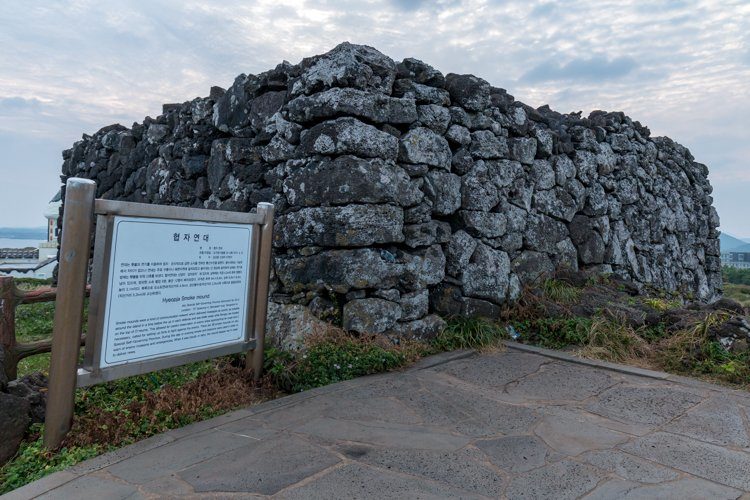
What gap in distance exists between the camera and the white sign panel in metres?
A: 2.87

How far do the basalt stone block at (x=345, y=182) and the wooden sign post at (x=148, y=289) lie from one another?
66cm

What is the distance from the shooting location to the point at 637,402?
3.47 meters

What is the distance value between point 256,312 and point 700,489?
280 centimetres

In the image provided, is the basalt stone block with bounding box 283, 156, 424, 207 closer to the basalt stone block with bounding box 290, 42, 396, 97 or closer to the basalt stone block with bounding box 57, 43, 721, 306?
the basalt stone block with bounding box 57, 43, 721, 306

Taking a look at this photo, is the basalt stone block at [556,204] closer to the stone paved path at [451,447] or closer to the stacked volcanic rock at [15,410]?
the stone paved path at [451,447]

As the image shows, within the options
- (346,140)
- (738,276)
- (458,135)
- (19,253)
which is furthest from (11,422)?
(738,276)

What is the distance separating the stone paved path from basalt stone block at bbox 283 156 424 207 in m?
1.50

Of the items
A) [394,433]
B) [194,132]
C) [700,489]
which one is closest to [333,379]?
[394,433]

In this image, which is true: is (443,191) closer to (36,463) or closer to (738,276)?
(36,463)

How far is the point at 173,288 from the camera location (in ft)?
10.3

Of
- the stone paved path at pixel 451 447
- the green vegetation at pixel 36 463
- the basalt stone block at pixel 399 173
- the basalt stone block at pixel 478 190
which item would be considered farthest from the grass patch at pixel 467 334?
the green vegetation at pixel 36 463

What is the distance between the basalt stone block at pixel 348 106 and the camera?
4.37m

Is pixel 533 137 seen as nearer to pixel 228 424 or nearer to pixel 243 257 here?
pixel 243 257

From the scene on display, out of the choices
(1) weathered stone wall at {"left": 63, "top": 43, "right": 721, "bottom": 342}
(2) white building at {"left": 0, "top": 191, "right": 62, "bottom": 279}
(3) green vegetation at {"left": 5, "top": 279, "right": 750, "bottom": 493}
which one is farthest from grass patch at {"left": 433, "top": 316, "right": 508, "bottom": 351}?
(2) white building at {"left": 0, "top": 191, "right": 62, "bottom": 279}
